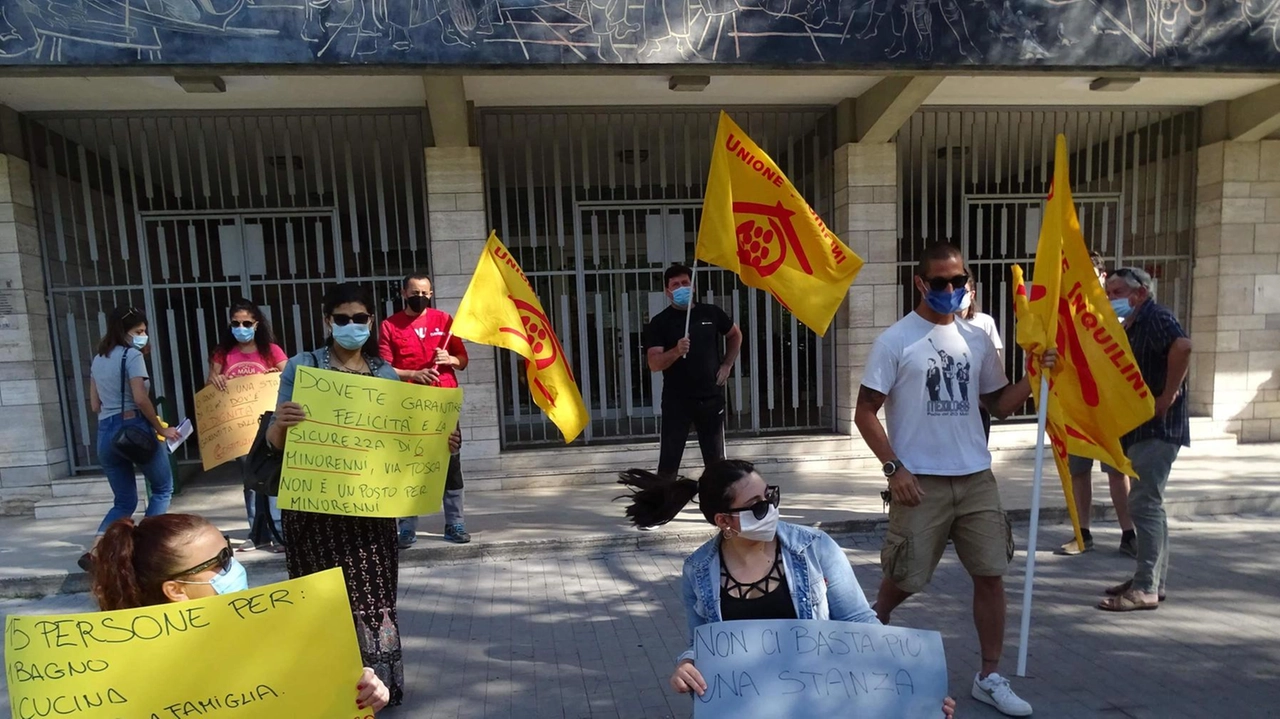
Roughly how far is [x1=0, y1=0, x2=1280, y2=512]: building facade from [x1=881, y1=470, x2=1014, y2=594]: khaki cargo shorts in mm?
3332

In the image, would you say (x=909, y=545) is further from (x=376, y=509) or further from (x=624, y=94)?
(x=624, y=94)

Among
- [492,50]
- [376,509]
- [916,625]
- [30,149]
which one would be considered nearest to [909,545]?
[916,625]

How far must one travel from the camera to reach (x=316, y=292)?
7.97 metres

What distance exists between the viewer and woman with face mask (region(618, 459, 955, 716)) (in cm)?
210

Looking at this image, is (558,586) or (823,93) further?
(823,93)

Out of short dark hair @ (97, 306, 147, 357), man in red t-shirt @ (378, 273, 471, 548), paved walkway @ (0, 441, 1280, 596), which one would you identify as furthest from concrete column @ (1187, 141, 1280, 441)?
short dark hair @ (97, 306, 147, 357)

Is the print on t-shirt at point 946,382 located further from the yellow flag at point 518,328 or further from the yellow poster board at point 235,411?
the yellow poster board at point 235,411

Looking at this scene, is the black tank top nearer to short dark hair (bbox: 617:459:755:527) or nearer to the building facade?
short dark hair (bbox: 617:459:755:527)

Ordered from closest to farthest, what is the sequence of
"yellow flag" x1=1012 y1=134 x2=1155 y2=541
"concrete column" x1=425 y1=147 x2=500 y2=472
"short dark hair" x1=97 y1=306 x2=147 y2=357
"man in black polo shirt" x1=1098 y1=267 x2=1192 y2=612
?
"yellow flag" x1=1012 y1=134 x2=1155 y2=541 → "man in black polo shirt" x1=1098 y1=267 x2=1192 y2=612 → "short dark hair" x1=97 y1=306 x2=147 y2=357 → "concrete column" x1=425 y1=147 x2=500 y2=472

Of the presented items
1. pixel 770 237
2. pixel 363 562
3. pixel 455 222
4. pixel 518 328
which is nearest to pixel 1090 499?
pixel 770 237

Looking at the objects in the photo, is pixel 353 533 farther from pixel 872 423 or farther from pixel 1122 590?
pixel 1122 590

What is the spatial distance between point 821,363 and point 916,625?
453 centimetres

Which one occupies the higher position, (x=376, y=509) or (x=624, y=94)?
(x=624, y=94)

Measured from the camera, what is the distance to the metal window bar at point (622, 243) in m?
7.53
